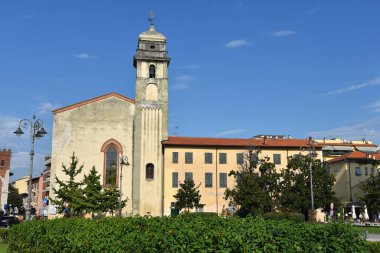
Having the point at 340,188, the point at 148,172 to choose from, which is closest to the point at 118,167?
the point at 148,172

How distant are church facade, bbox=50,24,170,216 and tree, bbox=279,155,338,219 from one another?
1537 cm

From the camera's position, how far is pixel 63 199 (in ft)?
138

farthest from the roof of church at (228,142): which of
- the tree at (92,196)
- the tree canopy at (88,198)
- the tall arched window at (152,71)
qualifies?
the tree at (92,196)

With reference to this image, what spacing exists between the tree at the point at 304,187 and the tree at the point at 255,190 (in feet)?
3.97

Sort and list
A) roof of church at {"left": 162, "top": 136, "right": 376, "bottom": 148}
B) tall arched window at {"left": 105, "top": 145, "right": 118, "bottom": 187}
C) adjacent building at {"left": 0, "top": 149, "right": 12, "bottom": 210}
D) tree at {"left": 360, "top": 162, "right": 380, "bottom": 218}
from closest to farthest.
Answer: tall arched window at {"left": 105, "top": 145, "right": 118, "bottom": 187} → tree at {"left": 360, "top": 162, "right": 380, "bottom": 218} → roof of church at {"left": 162, "top": 136, "right": 376, "bottom": 148} → adjacent building at {"left": 0, "top": 149, "right": 12, "bottom": 210}

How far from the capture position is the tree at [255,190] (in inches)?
1769

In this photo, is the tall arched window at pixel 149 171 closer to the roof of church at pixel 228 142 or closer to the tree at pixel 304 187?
the roof of church at pixel 228 142

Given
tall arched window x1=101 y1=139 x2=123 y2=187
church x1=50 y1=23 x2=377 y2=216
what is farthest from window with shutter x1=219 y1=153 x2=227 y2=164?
tall arched window x1=101 y1=139 x2=123 y2=187

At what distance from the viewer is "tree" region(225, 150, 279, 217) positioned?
4494 cm

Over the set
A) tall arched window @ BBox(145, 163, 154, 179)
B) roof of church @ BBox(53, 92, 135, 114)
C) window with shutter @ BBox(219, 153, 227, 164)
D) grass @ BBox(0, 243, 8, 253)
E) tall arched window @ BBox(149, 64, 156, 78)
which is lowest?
grass @ BBox(0, 243, 8, 253)

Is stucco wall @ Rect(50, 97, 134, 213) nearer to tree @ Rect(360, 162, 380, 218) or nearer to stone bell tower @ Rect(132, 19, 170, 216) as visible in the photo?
stone bell tower @ Rect(132, 19, 170, 216)

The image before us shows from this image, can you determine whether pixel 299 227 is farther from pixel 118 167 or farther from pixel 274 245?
pixel 118 167

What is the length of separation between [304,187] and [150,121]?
66.2 ft

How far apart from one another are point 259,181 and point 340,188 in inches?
1109
